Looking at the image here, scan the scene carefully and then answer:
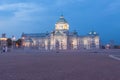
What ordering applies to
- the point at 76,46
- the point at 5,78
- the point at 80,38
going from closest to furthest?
the point at 5,78, the point at 76,46, the point at 80,38

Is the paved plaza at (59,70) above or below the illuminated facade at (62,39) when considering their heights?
below

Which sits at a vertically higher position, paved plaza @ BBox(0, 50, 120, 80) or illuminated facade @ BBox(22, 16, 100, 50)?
illuminated facade @ BBox(22, 16, 100, 50)

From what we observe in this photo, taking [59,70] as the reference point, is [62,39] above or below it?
above

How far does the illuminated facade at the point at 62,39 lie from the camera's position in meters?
128

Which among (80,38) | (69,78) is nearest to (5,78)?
(69,78)

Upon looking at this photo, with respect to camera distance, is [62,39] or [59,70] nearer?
[59,70]

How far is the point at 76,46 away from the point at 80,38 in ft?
29.8

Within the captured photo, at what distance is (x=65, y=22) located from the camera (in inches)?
5290

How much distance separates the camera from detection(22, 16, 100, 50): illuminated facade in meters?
128

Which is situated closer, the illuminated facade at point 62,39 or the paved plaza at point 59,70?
the paved plaza at point 59,70

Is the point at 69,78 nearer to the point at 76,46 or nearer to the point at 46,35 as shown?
the point at 76,46

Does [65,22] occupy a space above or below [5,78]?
above

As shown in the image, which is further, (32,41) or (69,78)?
(32,41)

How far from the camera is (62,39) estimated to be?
130 m
